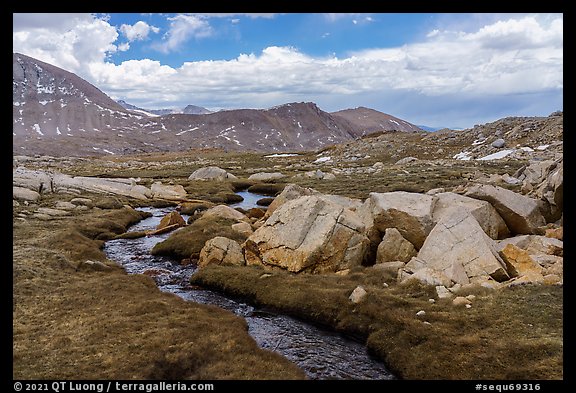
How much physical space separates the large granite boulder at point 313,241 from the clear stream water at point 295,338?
5.30 m

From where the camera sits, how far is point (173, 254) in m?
36.9

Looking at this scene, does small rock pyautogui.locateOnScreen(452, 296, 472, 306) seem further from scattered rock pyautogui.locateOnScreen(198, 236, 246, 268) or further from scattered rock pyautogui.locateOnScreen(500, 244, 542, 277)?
scattered rock pyautogui.locateOnScreen(198, 236, 246, 268)

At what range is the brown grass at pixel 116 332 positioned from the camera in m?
16.6

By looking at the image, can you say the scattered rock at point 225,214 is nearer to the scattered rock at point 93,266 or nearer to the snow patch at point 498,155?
the scattered rock at point 93,266

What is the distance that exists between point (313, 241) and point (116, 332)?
15.0 metres

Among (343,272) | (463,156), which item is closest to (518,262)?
(343,272)

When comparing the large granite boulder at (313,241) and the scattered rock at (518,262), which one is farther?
the large granite boulder at (313,241)

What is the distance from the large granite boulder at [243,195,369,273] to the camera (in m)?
30.0

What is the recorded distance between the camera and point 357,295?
79.2 ft

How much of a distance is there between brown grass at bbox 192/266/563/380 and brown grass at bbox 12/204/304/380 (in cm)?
464

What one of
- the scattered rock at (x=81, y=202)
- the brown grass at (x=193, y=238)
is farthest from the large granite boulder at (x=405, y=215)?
the scattered rock at (x=81, y=202)

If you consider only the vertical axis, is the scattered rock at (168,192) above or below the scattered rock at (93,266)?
above

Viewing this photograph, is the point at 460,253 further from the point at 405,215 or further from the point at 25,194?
the point at 25,194
